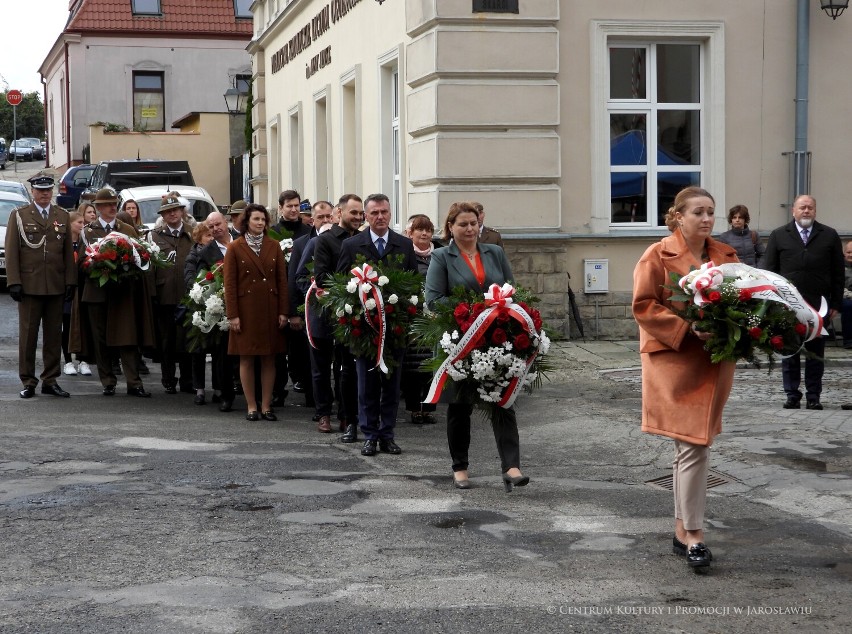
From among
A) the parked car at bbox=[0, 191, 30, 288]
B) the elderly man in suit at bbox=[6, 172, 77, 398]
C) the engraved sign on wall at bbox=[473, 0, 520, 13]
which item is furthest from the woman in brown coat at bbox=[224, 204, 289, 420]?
the parked car at bbox=[0, 191, 30, 288]

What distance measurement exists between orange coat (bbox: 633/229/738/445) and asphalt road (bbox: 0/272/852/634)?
2.20 feet

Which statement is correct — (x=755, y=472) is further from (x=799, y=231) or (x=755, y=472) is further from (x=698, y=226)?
(x=799, y=231)

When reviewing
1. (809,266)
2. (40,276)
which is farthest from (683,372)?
(40,276)

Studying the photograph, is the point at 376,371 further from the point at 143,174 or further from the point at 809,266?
the point at 143,174

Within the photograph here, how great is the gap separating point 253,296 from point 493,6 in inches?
234

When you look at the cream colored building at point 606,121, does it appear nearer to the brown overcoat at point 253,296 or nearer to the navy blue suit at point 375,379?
the brown overcoat at point 253,296

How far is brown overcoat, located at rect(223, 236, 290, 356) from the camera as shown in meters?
11.4

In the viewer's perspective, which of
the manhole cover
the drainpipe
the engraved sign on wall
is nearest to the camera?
the manhole cover

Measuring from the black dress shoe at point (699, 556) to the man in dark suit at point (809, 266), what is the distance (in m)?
5.63

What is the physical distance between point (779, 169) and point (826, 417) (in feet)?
20.6

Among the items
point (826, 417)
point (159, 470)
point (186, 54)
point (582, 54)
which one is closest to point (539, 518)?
point (159, 470)

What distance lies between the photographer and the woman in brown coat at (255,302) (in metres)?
11.4

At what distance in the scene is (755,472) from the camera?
8.79m

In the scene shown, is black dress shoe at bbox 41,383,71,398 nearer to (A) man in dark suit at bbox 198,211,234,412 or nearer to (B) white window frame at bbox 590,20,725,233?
(A) man in dark suit at bbox 198,211,234,412
